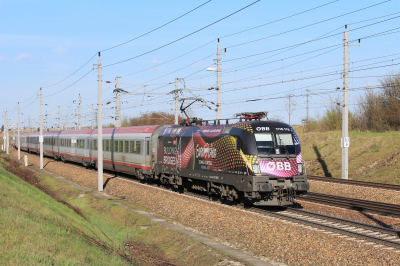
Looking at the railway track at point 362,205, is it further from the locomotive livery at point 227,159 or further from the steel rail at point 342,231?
the steel rail at point 342,231

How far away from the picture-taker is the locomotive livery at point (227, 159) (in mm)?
14039

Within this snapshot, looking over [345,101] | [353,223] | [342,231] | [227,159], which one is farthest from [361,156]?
[342,231]

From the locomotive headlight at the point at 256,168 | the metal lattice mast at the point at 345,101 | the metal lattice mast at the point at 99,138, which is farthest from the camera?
the metal lattice mast at the point at 345,101

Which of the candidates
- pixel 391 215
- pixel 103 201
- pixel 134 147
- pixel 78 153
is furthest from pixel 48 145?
pixel 391 215

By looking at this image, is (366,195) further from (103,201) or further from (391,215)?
(103,201)

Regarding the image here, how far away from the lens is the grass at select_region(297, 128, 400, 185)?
26812 mm

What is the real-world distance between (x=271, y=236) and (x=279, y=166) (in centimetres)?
399

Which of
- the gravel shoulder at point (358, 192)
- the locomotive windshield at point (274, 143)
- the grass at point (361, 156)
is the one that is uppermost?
the locomotive windshield at point (274, 143)

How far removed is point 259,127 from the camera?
14438 mm

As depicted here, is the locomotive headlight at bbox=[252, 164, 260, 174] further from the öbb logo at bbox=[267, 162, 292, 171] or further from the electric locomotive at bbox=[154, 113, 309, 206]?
the öbb logo at bbox=[267, 162, 292, 171]

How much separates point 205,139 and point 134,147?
9.35 meters

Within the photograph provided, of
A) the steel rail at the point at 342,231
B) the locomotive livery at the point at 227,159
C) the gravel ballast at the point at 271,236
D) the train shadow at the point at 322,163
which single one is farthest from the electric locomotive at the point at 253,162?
the train shadow at the point at 322,163

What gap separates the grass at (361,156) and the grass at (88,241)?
699 inches

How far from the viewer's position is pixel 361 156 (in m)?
31.0
